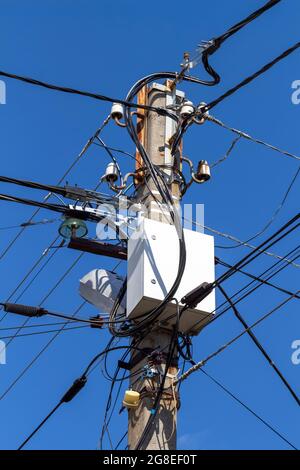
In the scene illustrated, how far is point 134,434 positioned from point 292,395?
165 centimetres

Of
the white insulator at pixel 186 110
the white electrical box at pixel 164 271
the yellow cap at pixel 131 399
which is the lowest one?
the yellow cap at pixel 131 399

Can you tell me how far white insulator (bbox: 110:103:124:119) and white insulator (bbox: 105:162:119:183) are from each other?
0.51 m

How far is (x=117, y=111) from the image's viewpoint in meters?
11.0

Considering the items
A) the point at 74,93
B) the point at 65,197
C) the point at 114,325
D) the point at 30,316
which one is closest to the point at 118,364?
the point at 114,325

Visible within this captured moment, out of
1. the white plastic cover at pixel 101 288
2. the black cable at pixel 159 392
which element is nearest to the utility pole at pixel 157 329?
the black cable at pixel 159 392

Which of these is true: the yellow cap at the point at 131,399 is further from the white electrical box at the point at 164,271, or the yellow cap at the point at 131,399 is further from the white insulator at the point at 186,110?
the white insulator at the point at 186,110

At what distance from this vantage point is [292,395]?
9961 mm

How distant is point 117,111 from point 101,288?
6.00ft

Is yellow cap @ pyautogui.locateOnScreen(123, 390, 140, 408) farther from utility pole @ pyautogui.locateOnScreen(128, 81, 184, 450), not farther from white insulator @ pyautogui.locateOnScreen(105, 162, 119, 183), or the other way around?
white insulator @ pyautogui.locateOnScreen(105, 162, 119, 183)

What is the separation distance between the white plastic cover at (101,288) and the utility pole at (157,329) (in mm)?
733

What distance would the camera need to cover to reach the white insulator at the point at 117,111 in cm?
1098

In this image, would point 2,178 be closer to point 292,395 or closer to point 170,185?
point 170,185

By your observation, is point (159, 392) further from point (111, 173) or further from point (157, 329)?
point (111, 173)

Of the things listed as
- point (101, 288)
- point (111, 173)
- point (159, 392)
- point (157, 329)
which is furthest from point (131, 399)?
point (111, 173)
